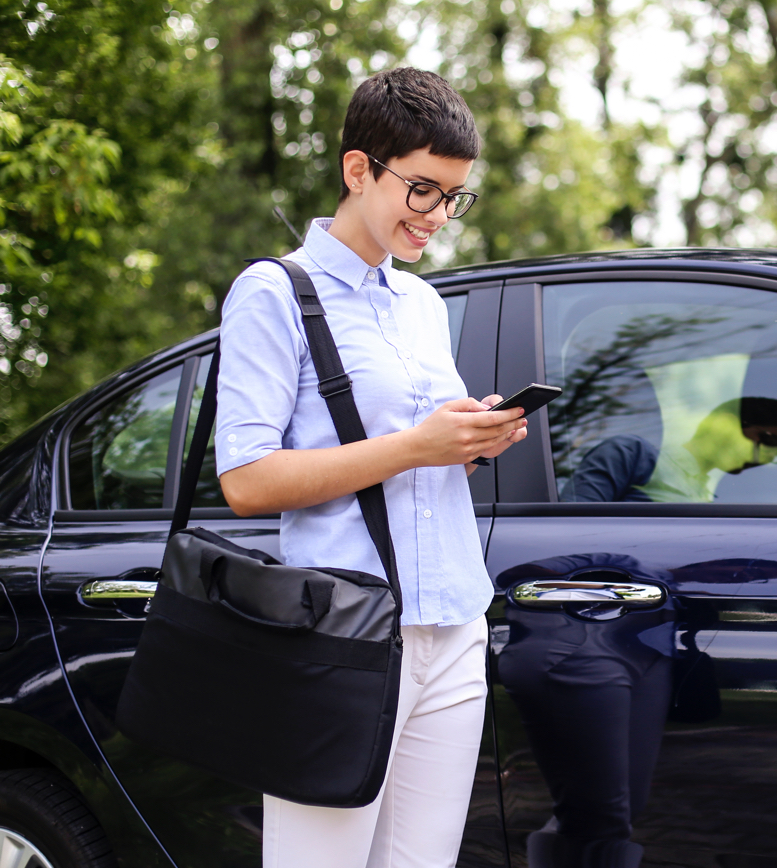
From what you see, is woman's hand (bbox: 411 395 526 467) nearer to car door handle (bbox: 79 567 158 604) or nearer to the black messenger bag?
the black messenger bag

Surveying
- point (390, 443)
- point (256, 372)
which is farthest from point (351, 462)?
point (256, 372)

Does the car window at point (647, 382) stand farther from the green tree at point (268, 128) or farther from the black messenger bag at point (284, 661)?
the green tree at point (268, 128)

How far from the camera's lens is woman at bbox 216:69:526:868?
1.27 meters

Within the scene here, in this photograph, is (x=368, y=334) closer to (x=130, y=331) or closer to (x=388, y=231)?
(x=388, y=231)

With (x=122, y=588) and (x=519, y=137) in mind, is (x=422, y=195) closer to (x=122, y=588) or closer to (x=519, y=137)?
(x=122, y=588)

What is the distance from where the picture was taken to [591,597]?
1.61 metres

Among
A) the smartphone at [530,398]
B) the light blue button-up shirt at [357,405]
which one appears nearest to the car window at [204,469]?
the light blue button-up shirt at [357,405]

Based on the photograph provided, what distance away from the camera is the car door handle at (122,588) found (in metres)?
1.84

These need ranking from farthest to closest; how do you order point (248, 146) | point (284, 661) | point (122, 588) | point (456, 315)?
point (248, 146)
point (456, 315)
point (122, 588)
point (284, 661)

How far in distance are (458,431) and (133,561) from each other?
0.93 meters

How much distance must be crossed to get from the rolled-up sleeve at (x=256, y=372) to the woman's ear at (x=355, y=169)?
222mm

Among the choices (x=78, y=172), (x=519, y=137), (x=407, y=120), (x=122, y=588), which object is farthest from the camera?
(x=519, y=137)

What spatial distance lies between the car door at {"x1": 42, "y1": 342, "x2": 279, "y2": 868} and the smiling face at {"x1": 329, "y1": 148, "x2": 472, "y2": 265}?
0.71 m

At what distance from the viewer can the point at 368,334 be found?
138cm
